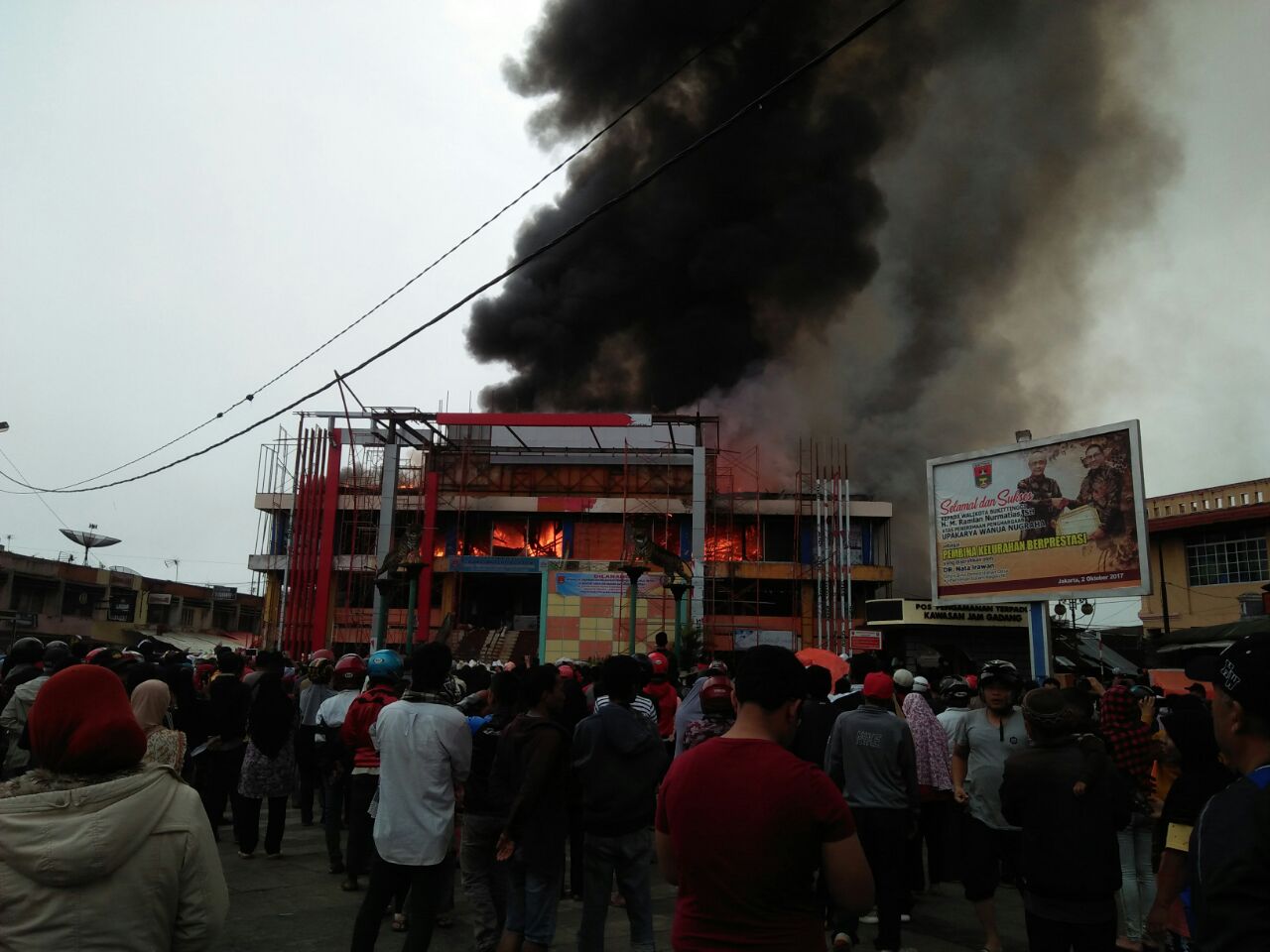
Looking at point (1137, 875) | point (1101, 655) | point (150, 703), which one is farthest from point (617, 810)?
point (1101, 655)

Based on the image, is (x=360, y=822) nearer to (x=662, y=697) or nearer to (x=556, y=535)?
(x=662, y=697)

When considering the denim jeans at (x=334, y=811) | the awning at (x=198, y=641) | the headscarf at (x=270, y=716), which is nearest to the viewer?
the denim jeans at (x=334, y=811)

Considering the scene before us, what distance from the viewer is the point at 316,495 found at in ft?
120

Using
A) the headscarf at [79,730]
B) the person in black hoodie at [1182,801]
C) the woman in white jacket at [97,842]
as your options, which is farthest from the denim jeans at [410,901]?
the person in black hoodie at [1182,801]

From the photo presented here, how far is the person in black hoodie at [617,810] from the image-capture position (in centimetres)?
462

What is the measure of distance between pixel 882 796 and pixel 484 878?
99.1 inches

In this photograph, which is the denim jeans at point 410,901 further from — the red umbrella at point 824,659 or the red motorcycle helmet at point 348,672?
the red umbrella at point 824,659

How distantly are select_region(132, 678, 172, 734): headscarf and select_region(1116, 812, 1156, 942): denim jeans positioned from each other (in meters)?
6.11

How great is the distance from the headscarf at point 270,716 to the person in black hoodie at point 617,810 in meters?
4.43

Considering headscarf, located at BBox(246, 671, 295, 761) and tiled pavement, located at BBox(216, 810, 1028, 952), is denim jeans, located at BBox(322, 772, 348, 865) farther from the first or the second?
headscarf, located at BBox(246, 671, 295, 761)

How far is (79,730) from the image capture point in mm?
2285

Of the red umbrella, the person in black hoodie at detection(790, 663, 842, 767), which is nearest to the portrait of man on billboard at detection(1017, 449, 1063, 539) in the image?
the red umbrella

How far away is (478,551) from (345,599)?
626 centimetres

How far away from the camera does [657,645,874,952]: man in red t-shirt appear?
97.6 inches
